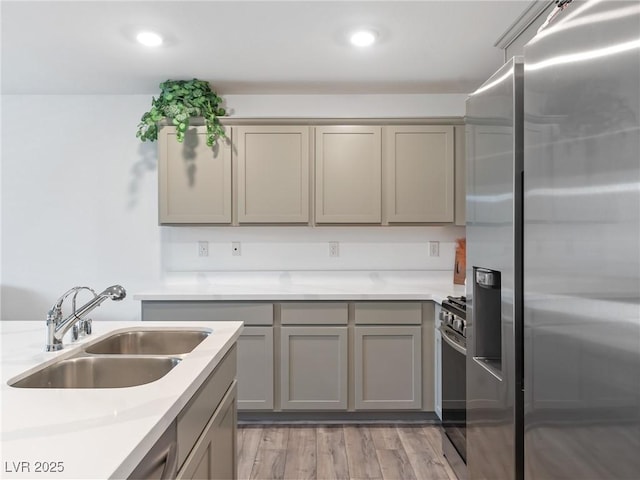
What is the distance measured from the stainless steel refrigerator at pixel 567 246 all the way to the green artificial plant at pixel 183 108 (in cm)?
213

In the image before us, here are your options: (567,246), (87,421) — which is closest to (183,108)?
(87,421)

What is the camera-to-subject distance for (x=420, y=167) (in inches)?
127

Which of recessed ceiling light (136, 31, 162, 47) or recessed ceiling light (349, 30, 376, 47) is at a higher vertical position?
recessed ceiling light (136, 31, 162, 47)

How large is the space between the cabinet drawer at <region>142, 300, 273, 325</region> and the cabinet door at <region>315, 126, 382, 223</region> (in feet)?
2.63

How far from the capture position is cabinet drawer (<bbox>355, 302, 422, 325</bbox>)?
299 centimetres

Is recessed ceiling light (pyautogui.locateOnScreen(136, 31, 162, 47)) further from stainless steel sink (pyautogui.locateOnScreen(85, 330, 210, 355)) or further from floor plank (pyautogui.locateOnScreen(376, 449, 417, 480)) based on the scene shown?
floor plank (pyautogui.locateOnScreen(376, 449, 417, 480))

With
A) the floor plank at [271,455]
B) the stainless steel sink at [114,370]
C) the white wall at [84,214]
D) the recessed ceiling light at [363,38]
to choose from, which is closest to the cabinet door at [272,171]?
the white wall at [84,214]

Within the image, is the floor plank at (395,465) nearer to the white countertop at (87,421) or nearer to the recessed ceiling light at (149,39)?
the white countertop at (87,421)

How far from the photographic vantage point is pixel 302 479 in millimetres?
2301

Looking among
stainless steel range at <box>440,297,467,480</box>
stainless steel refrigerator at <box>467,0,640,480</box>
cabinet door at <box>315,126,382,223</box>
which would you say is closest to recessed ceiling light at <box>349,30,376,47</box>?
cabinet door at <box>315,126,382,223</box>

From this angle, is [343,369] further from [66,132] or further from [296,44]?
[66,132]

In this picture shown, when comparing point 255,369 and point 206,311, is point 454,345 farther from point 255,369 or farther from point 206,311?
point 206,311

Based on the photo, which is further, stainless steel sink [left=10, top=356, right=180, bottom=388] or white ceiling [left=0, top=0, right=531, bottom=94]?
white ceiling [left=0, top=0, right=531, bottom=94]

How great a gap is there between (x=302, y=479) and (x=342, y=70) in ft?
8.31
